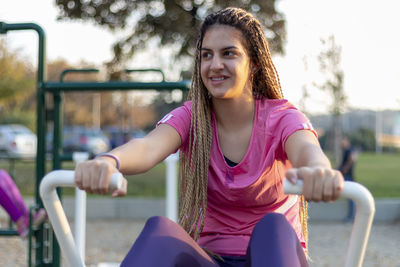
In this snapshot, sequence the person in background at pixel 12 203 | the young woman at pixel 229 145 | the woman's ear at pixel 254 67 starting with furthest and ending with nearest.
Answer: the person in background at pixel 12 203 < the woman's ear at pixel 254 67 < the young woman at pixel 229 145

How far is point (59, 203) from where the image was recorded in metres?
1.31

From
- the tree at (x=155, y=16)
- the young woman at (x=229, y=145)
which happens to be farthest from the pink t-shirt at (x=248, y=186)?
the tree at (x=155, y=16)

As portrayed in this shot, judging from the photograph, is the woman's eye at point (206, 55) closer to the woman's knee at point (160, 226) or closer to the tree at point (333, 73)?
the woman's knee at point (160, 226)

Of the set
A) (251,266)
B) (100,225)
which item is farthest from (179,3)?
(251,266)

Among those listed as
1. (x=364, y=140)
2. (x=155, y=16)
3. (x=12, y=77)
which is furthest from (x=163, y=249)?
(x=364, y=140)

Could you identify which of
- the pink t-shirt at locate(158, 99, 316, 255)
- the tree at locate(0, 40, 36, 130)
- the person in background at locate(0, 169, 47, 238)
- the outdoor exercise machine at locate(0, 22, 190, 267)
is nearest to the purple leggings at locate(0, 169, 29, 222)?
the person in background at locate(0, 169, 47, 238)

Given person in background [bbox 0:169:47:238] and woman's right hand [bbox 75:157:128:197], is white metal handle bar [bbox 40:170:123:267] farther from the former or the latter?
person in background [bbox 0:169:47:238]

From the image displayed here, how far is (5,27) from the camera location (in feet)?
10.2

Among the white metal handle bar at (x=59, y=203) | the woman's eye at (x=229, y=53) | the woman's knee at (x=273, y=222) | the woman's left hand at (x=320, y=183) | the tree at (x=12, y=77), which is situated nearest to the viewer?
the woman's left hand at (x=320, y=183)

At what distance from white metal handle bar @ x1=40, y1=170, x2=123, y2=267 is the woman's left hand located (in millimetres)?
415

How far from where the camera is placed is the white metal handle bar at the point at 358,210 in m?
1.10

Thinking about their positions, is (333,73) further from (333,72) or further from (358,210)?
(358,210)

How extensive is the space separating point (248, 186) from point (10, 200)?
7.46ft

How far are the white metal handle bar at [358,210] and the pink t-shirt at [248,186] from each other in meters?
0.44
